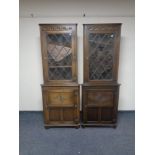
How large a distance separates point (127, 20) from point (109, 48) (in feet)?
3.24

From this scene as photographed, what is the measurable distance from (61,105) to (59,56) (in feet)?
2.84

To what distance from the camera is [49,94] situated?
11.3 feet

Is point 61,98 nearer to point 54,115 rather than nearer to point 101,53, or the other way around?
point 54,115

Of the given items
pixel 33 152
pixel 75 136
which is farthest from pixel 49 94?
pixel 33 152

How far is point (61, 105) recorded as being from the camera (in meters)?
3.44

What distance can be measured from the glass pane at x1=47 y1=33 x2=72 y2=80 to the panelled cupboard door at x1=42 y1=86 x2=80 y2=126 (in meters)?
0.24

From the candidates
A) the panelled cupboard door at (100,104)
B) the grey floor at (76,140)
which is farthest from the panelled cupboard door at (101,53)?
the grey floor at (76,140)

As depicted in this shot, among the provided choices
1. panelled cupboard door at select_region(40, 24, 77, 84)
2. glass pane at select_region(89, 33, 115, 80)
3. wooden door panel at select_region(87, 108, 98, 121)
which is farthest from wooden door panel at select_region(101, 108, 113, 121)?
panelled cupboard door at select_region(40, 24, 77, 84)

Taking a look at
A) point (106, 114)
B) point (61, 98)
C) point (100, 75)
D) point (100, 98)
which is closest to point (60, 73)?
point (61, 98)

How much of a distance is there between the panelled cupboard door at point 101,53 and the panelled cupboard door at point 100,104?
A: 0.16 m

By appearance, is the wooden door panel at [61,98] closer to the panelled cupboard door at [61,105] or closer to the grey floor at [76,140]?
the panelled cupboard door at [61,105]

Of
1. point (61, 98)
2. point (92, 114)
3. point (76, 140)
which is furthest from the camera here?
point (92, 114)

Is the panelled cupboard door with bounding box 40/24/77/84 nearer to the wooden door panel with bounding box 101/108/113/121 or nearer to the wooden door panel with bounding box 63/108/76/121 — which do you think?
the wooden door panel with bounding box 63/108/76/121
